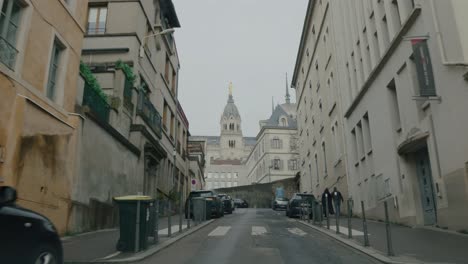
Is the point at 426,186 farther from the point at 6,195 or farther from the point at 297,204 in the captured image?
the point at 6,195

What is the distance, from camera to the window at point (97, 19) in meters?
21.1

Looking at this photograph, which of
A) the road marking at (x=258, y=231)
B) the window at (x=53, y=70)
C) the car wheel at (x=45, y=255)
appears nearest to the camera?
the car wheel at (x=45, y=255)

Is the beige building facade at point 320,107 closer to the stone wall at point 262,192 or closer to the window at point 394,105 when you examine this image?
the window at point 394,105

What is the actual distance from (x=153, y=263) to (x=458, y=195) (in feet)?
27.8

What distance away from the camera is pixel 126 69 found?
1848 centimetres

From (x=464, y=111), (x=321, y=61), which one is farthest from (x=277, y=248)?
(x=321, y=61)

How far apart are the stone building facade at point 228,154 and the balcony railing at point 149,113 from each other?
100288mm

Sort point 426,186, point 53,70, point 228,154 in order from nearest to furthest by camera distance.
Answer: point 53,70, point 426,186, point 228,154

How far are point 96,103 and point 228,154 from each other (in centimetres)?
12512

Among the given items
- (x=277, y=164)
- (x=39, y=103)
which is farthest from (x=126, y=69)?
(x=277, y=164)

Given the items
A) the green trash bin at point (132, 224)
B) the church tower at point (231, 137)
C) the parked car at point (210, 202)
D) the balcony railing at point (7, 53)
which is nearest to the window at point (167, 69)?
the parked car at point (210, 202)

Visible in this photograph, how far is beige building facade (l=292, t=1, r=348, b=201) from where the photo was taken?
87.7ft

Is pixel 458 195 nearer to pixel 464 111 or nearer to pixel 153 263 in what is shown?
pixel 464 111

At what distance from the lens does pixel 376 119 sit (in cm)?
1841
